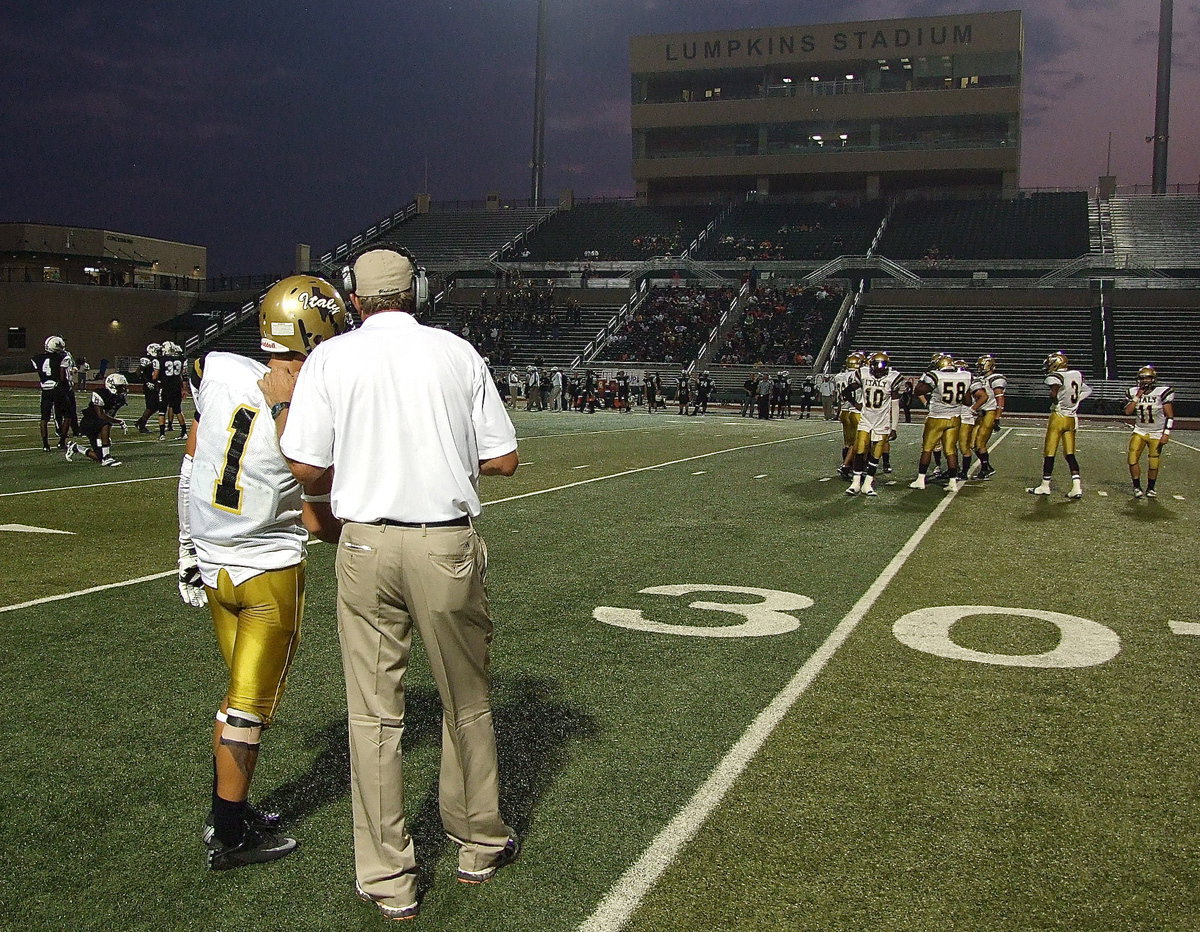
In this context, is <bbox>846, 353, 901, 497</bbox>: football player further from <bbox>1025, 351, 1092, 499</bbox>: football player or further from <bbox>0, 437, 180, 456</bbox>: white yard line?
<bbox>0, 437, 180, 456</bbox>: white yard line

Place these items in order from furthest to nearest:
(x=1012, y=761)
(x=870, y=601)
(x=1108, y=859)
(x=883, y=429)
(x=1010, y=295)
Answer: (x=1010, y=295)
(x=883, y=429)
(x=870, y=601)
(x=1012, y=761)
(x=1108, y=859)

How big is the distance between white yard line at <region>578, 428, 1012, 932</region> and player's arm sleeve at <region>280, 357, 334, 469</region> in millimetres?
1560

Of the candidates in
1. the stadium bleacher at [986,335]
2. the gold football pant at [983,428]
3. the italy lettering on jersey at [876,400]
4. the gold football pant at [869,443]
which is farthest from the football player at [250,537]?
the stadium bleacher at [986,335]

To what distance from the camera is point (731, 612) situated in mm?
6688

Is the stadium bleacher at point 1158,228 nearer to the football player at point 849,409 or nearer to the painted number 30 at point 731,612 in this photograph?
the football player at point 849,409

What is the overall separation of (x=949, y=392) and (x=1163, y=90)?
4749 centimetres

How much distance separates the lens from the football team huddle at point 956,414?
42.9 ft

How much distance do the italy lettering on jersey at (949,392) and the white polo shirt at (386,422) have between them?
12.3 metres

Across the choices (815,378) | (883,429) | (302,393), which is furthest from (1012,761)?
(815,378)

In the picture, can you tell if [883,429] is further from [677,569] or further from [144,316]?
[144,316]

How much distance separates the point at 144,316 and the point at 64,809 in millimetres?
57043

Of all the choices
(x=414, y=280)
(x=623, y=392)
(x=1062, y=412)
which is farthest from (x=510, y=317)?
(x=414, y=280)

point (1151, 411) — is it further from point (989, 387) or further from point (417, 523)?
point (417, 523)

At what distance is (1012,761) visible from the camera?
14.0 ft
